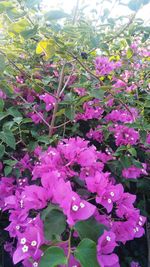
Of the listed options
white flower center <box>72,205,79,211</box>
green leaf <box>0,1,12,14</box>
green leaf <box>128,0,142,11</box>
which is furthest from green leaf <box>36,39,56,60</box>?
white flower center <box>72,205,79,211</box>

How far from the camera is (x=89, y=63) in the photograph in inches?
60.6

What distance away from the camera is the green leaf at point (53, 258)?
1.95ft

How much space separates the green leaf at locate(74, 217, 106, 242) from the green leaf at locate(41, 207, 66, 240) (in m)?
0.03

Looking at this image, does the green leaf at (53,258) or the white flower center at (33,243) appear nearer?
the green leaf at (53,258)

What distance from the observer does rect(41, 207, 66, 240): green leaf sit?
0.67 meters

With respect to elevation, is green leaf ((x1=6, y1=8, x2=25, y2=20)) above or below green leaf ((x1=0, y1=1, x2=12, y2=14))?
below

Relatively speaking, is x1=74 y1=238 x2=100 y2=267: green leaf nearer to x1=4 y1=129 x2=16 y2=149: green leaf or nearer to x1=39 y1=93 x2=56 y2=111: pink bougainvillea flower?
x1=4 y1=129 x2=16 y2=149: green leaf

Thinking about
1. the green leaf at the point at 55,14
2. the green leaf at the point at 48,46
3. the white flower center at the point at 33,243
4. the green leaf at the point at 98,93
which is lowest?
the white flower center at the point at 33,243

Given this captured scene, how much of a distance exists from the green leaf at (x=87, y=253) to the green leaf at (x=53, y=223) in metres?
0.07

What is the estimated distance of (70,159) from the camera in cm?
86

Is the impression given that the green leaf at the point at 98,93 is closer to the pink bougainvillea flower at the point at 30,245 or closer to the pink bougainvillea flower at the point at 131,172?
the pink bougainvillea flower at the point at 131,172

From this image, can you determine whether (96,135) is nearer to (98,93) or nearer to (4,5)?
(98,93)

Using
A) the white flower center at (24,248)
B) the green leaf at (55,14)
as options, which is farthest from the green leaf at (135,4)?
the white flower center at (24,248)

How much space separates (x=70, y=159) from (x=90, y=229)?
21 cm
